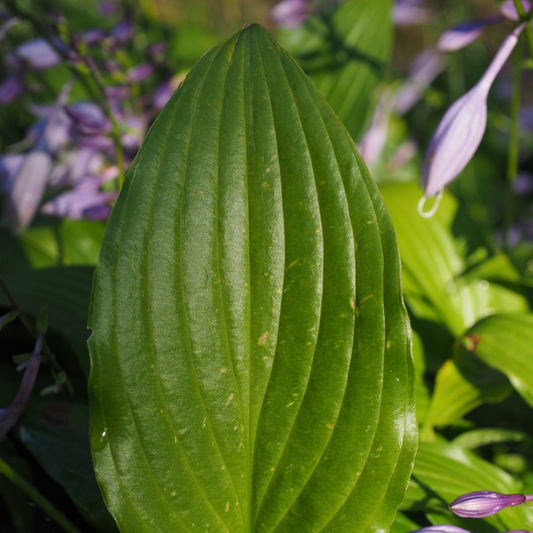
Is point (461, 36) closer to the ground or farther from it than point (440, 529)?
farther from it

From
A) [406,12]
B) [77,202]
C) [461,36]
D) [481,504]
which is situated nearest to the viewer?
[481,504]

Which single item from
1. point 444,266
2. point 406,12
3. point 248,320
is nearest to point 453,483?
point 248,320

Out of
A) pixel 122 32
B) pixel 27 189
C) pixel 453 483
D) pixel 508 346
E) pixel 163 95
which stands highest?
pixel 122 32

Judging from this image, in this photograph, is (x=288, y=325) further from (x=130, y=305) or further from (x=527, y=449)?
(x=527, y=449)

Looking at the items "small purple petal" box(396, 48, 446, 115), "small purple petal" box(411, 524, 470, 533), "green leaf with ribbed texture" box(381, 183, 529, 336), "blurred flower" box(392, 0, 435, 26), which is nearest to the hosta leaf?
"small purple petal" box(411, 524, 470, 533)

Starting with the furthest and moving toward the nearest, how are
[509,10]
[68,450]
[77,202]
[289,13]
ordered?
[289,13], [77,202], [509,10], [68,450]

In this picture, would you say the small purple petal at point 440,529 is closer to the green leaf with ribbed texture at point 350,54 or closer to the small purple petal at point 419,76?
the green leaf with ribbed texture at point 350,54

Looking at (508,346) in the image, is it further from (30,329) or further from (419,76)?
(419,76)
